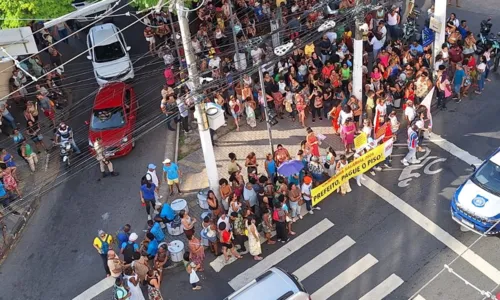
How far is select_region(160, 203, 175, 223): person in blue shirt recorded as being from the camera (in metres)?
18.0

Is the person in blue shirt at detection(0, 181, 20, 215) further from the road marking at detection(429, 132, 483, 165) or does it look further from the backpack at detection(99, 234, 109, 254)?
the road marking at detection(429, 132, 483, 165)

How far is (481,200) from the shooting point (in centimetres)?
1717

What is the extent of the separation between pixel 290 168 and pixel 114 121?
708 centimetres

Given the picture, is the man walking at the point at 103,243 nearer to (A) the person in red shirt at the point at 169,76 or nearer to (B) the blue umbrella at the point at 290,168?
(B) the blue umbrella at the point at 290,168

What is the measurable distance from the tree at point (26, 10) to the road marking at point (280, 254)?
10649mm

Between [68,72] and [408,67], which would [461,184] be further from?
[68,72]

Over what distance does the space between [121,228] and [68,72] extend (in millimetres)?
9698

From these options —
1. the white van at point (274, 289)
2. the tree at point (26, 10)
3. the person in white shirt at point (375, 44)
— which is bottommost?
the white van at point (274, 289)

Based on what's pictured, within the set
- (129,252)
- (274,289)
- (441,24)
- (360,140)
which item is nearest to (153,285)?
(129,252)

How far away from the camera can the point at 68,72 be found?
26406 millimetres

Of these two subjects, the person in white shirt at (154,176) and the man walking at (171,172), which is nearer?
the person in white shirt at (154,176)

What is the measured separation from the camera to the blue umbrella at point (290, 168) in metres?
18.0

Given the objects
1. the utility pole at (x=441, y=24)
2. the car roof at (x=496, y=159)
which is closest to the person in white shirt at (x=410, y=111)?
the car roof at (x=496, y=159)

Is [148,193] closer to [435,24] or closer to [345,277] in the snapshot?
[345,277]
